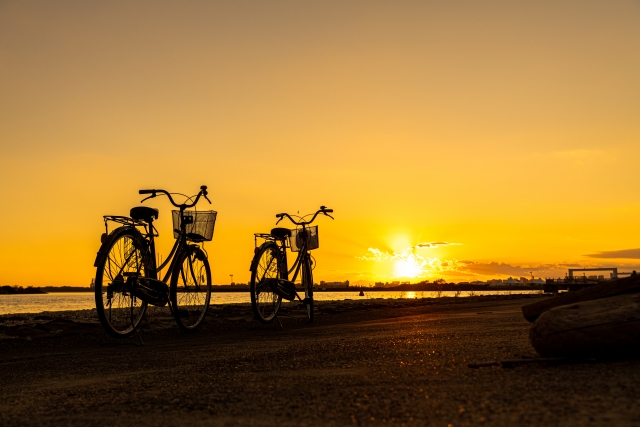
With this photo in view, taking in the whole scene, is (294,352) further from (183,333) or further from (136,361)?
(183,333)

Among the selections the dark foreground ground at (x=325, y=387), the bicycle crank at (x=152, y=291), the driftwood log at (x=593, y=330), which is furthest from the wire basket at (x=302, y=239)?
the driftwood log at (x=593, y=330)

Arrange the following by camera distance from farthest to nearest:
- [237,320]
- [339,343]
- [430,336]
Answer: [237,320] < [430,336] < [339,343]

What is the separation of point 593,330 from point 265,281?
633 centimetres

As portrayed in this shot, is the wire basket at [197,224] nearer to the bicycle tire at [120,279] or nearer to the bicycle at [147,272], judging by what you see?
the bicycle at [147,272]

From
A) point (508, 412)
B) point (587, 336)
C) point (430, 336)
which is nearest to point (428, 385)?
point (508, 412)

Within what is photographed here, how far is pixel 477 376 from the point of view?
11.5 ft

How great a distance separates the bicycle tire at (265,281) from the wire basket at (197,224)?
3.18 feet

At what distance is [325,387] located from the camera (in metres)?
3.42

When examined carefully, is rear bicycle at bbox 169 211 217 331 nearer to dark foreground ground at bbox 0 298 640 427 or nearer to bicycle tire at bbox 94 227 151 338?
bicycle tire at bbox 94 227 151 338

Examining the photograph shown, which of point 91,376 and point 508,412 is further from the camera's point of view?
point 91,376

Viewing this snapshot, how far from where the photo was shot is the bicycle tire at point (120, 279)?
656 cm

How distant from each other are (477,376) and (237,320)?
7910 mm

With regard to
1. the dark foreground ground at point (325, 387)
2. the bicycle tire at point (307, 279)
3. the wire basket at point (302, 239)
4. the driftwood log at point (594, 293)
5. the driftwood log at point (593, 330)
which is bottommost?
the dark foreground ground at point (325, 387)

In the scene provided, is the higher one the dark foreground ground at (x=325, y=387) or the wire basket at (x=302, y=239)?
the wire basket at (x=302, y=239)
